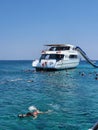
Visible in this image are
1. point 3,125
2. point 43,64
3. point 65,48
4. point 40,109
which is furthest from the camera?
point 65,48

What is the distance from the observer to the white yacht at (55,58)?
63656 mm

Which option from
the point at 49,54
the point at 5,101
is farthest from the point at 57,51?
the point at 5,101

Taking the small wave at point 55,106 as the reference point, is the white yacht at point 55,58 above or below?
above

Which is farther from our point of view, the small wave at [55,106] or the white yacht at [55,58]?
the white yacht at [55,58]

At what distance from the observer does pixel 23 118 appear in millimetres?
21000

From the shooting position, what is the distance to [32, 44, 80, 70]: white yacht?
6366cm

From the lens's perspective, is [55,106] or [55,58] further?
[55,58]

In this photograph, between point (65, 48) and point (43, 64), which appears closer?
point (43, 64)

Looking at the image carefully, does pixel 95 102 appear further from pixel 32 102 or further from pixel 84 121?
pixel 84 121

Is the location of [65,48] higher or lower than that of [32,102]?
higher

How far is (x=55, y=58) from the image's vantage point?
6569 centimetres

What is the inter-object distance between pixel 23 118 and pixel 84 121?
4008 mm

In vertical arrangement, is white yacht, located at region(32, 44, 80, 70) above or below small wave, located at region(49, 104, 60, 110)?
above

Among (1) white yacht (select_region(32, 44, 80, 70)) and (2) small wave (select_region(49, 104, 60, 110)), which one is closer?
(2) small wave (select_region(49, 104, 60, 110))
